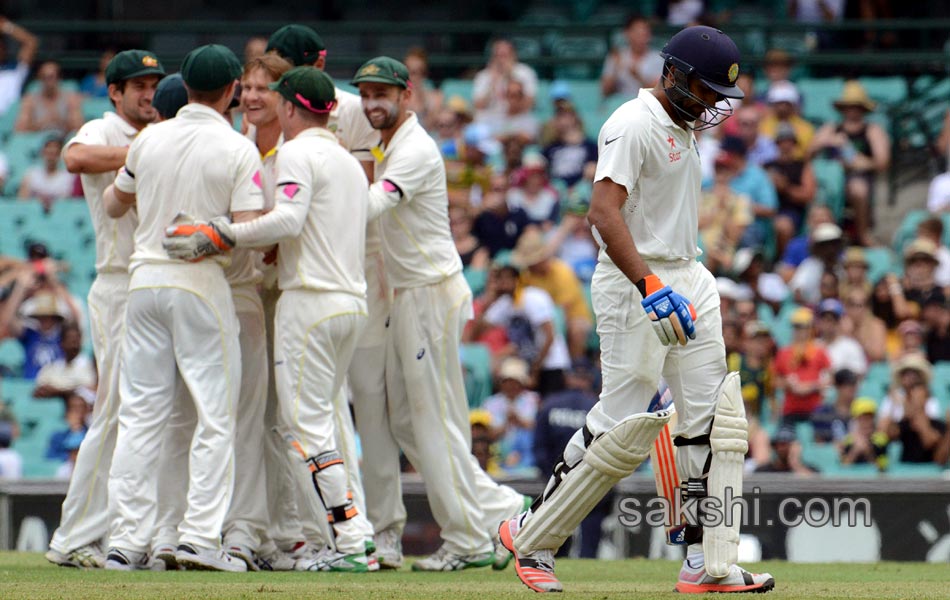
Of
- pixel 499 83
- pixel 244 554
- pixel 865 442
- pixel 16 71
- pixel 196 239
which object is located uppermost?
pixel 16 71

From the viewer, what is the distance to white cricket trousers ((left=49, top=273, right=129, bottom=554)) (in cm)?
816

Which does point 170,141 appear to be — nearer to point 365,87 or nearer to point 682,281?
point 365,87

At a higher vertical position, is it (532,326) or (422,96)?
(422,96)

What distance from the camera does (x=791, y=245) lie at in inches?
560

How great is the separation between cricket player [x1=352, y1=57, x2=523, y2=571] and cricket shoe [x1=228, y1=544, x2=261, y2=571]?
2.71 feet

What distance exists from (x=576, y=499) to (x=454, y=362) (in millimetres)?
2109

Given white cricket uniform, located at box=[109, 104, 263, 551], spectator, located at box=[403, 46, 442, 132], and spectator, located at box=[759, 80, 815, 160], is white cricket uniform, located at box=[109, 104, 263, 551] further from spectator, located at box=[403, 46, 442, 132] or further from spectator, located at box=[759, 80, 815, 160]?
spectator, located at box=[759, 80, 815, 160]

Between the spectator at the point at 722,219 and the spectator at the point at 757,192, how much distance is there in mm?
71

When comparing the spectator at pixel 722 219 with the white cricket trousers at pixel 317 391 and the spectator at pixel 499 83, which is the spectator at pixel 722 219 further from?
the white cricket trousers at pixel 317 391

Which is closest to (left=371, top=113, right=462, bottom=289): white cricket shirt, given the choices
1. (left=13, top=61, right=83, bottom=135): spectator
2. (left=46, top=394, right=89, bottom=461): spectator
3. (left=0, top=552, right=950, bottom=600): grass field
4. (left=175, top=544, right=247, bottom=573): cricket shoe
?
(left=0, top=552, right=950, bottom=600): grass field

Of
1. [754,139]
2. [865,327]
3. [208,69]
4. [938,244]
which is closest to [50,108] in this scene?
[754,139]

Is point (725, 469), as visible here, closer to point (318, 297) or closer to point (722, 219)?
point (318, 297)

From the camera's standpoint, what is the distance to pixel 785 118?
1533 cm

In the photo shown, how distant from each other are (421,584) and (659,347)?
5.23 ft
